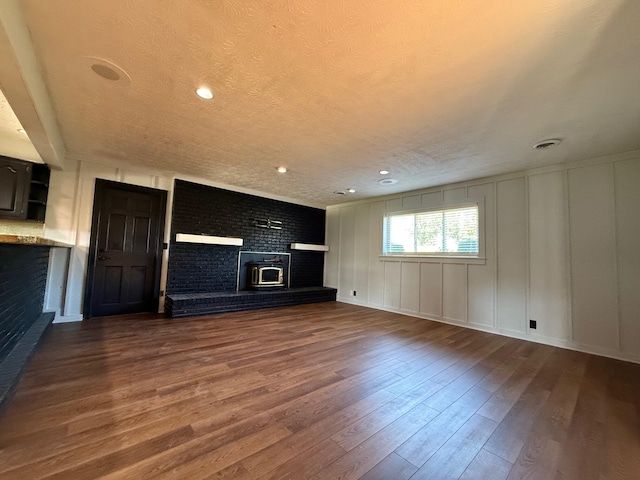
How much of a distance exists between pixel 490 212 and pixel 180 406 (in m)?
4.65

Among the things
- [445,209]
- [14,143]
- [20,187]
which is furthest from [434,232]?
[14,143]

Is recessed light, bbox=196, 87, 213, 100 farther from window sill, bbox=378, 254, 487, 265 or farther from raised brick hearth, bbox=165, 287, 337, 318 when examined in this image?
window sill, bbox=378, 254, 487, 265

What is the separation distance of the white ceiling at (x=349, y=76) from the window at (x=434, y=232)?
1251 millimetres

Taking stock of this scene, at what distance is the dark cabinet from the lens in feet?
10.6

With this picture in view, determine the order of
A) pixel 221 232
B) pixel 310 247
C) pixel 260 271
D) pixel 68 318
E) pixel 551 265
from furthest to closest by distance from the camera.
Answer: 1. pixel 310 247
2. pixel 260 271
3. pixel 221 232
4. pixel 68 318
5. pixel 551 265

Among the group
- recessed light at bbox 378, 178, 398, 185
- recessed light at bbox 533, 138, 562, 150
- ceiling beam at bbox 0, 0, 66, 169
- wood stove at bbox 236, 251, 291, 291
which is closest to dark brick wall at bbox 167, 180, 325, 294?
wood stove at bbox 236, 251, 291, 291

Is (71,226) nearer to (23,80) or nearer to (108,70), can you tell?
(23,80)

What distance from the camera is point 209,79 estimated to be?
2.04 meters

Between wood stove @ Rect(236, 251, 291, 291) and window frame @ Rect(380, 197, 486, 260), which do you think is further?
wood stove @ Rect(236, 251, 291, 291)

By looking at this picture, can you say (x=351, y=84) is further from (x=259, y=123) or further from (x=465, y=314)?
(x=465, y=314)

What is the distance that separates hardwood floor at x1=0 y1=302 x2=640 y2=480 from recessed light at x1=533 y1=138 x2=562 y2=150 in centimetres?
245

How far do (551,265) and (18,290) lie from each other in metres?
5.95

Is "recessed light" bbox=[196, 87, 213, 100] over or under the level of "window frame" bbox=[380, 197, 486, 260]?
over

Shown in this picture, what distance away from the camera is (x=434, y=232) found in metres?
4.90
